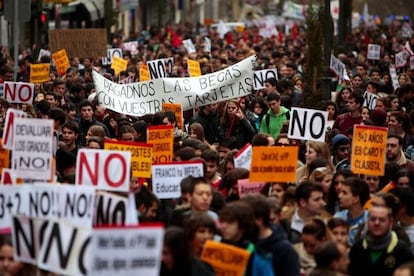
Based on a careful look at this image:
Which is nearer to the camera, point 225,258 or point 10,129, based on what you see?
point 225,258

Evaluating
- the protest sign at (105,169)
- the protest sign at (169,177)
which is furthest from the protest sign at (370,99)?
the protest sign at (105,169)

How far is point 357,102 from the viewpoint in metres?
20.7

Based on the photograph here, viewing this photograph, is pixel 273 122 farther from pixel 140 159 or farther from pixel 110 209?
pixel 110 209

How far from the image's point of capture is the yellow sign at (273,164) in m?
13.6

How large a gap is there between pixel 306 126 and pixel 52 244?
679 centimetres

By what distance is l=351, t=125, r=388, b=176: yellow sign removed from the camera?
48.3 feet

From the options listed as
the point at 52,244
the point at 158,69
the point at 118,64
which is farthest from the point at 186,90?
the point at 52,244

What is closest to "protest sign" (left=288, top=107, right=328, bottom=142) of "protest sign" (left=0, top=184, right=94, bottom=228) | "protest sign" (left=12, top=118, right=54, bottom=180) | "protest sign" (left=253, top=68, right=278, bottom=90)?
"protest sign" (left=12, top=118, right=54, bottom=180)

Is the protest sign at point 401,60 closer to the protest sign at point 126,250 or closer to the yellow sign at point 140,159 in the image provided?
the yellow sign at point 140,159

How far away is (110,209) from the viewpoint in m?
11.3

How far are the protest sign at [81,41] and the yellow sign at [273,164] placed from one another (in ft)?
63.1

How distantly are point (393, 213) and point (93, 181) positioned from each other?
2.37m

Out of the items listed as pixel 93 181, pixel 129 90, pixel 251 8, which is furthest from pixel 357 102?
pixel 251 8

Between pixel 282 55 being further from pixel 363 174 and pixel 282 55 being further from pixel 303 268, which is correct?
pixel 303 268
